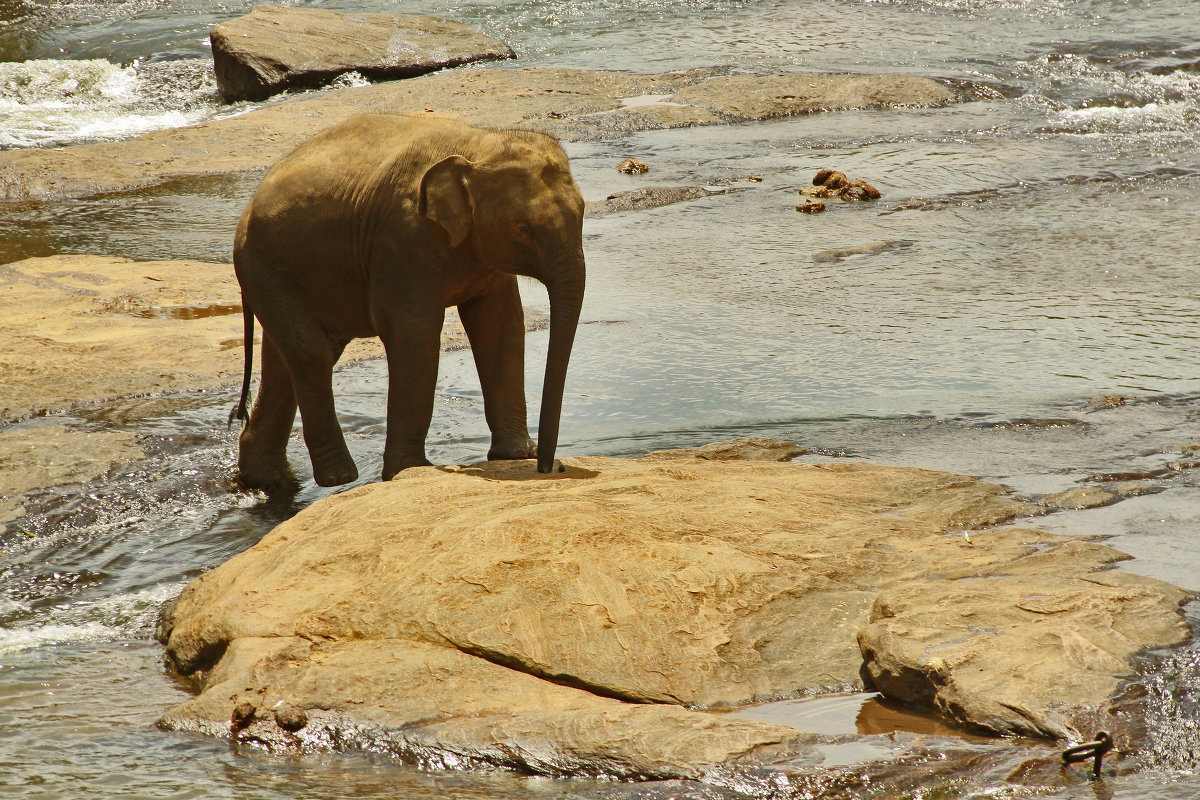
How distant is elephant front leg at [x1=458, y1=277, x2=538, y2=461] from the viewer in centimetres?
687

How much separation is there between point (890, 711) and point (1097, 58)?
56.8 feet

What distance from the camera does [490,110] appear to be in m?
17.8

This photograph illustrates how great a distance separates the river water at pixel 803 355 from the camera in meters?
4.34

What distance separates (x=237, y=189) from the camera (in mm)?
14875

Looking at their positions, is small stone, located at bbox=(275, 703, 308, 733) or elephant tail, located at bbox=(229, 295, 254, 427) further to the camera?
elephant tail, located at bbox=(229, 295, 254, 427)

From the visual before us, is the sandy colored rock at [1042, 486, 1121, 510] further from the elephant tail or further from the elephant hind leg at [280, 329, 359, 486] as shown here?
the elephant tail

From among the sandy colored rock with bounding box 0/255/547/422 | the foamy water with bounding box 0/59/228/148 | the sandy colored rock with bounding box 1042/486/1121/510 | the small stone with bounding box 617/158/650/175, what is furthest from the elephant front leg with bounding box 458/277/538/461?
the foamy water with bounding box 0/59/228/148

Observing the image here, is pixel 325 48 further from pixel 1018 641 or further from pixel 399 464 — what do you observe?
pixel 1018 641

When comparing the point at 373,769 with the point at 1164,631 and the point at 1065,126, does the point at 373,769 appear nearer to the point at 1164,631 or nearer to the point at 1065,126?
the point at 1164,631

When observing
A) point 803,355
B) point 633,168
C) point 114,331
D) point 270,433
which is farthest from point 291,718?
point 633,168

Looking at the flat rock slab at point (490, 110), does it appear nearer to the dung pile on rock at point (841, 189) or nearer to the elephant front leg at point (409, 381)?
the dung pile on rock at point (841, 189)

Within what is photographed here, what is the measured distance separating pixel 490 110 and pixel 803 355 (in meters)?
10.1

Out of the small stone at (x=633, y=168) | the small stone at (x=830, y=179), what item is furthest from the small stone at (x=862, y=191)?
the small stone at (x=633, y=168)

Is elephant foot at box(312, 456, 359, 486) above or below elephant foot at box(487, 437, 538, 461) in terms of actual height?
below
